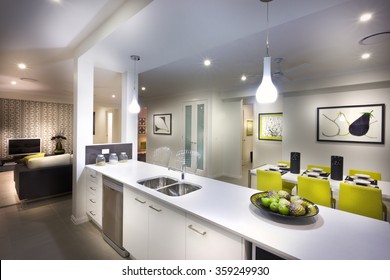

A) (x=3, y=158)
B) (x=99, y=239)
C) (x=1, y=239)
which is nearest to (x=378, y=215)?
(x=99, y=239)

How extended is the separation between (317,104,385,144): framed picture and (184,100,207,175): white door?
8.95 feet

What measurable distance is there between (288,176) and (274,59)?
179cm

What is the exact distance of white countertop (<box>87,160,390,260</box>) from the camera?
868mm

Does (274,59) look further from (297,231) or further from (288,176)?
(297,231)

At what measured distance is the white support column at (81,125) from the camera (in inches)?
104

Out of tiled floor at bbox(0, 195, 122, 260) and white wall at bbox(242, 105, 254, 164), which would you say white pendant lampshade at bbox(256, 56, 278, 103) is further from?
white wall at bbox(242, 105, 254, 164)

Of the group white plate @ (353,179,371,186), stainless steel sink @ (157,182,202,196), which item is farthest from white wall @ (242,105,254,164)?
stainless steel sink @ (157,182,202,196)

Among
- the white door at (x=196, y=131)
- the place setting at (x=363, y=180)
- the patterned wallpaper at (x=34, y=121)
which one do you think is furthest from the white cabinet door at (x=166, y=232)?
the patterned wallpaper at (x=34, y=121)

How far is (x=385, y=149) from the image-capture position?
328 centimetres

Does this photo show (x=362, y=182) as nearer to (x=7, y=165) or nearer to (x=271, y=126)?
(x=271, y=126)

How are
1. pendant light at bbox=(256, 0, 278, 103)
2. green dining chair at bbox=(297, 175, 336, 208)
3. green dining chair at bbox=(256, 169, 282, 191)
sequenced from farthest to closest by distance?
green dining chair at bbox=(256, 169, 282, 191) < green dining chair at bbox=(297, 175, 336, 208) < pendant light at bbox=(256, 0, 278, 103)

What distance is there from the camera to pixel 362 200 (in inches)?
77.9

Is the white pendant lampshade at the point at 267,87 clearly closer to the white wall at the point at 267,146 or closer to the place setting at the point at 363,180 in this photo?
the place setting at the point at 363,180

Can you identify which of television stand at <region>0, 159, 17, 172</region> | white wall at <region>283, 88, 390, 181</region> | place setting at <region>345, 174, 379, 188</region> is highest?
white wall at <region>283, 88, 390, 181</region>
